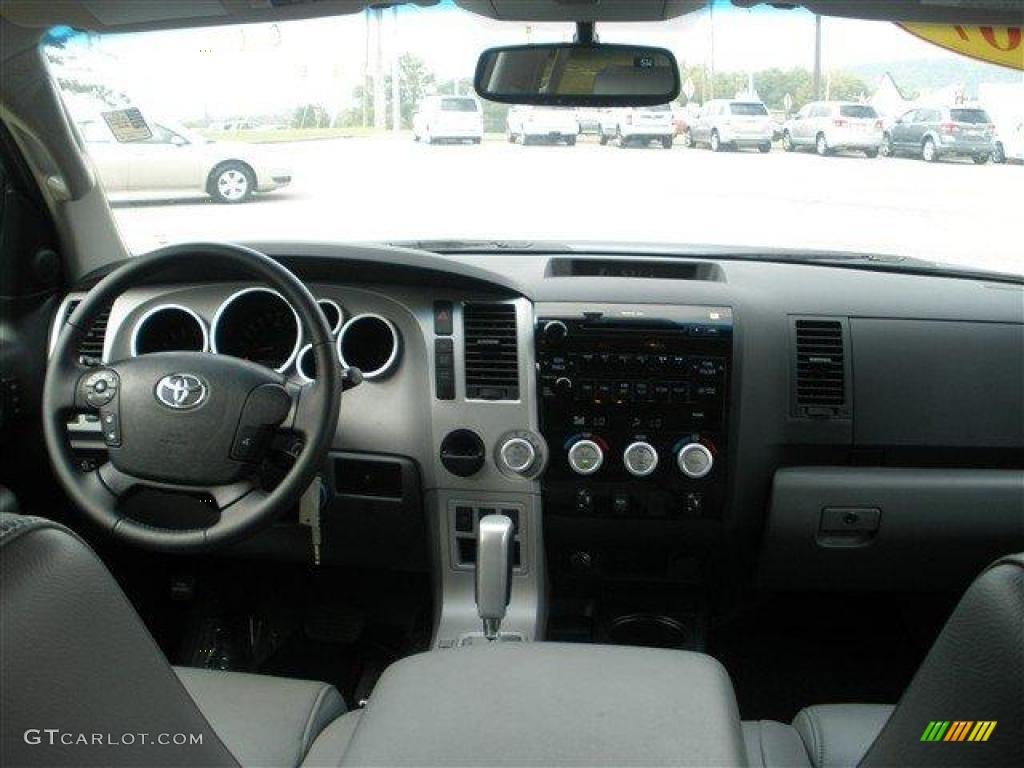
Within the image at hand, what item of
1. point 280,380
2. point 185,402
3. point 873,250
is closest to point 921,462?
point 873,250

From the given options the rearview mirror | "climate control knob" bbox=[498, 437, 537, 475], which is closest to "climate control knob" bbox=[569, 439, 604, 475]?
"climate control knob" bbox=[498, 437, 537, 475]

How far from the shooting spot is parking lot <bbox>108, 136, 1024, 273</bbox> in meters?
3.93

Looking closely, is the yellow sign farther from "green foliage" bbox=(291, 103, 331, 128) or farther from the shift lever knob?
"green foliage" bbox=(291, 103, 331, 128)

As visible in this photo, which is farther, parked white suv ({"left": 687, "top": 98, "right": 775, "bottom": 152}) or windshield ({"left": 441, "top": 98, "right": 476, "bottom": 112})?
parked white suv ({"left": 687, "top": 98, "right": 775, "bottom": 152})

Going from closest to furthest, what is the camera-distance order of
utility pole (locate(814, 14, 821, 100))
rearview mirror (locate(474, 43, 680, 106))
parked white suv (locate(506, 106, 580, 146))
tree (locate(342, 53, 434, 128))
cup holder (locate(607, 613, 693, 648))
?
rearview mirror (locate(474, 43, 680, 106))
utility pole (locate(814, 14, 821, 100))
cup holder (locate(607, 613, 693, 648))
tree (locate(342, 53, 434, 128))
parked white suv (locate(506, 106, 580, 146))

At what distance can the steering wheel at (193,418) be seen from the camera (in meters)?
2.43

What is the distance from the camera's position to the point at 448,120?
440 cm

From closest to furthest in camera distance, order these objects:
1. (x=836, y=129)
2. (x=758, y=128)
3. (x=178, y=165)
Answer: (x=178, y=165)
(x=758, y=128)
(x=836, y=129)

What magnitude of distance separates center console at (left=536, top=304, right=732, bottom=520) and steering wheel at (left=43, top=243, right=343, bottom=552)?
0.92 m

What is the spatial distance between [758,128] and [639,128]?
87 cm

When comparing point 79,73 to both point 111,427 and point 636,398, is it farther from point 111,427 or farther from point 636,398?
point 636,398

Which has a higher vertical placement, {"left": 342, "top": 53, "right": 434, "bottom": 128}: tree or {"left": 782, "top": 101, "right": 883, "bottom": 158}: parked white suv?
{"left": 342, "top": 53, "right": 434, "bottom": 128}: tree

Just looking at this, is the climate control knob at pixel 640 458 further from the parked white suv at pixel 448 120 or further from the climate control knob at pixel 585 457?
the parked white suv at pixel 448 120

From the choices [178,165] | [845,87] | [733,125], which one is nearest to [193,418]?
[178,165]
